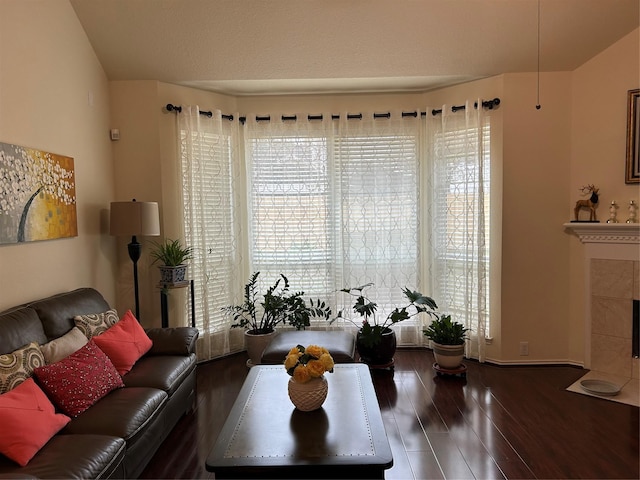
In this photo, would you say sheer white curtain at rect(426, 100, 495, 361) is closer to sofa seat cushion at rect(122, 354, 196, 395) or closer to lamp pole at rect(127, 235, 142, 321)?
sofa seat cushion at rect(122, 354, 196, 395)

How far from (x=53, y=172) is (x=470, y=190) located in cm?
349

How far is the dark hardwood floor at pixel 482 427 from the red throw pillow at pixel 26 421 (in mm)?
723

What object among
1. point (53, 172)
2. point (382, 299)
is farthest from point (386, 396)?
point (53, 172)

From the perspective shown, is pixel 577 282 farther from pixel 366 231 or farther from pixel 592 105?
pixel 366 231

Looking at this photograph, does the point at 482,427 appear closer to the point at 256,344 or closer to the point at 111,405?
the point at 256,344

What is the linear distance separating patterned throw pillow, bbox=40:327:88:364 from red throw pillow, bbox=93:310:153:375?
0.10 metres

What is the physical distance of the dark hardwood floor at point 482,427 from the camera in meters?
2.33

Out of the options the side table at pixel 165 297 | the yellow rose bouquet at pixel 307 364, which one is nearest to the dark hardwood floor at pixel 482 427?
the yellow rose bouquet at pixel 307 364

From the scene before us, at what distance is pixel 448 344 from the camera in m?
3.61

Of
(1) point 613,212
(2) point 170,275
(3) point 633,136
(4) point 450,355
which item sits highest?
(3) point 633,136

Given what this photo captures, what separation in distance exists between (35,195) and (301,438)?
2.33 m

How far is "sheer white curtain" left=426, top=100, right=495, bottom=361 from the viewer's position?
151 inches

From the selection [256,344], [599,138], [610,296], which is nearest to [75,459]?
[256,344]

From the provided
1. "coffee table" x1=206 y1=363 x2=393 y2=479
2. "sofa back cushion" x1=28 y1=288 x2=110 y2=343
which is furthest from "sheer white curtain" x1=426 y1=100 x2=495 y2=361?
"sofa back cushion" x1=28 y1=288 x2=110 y2=343
